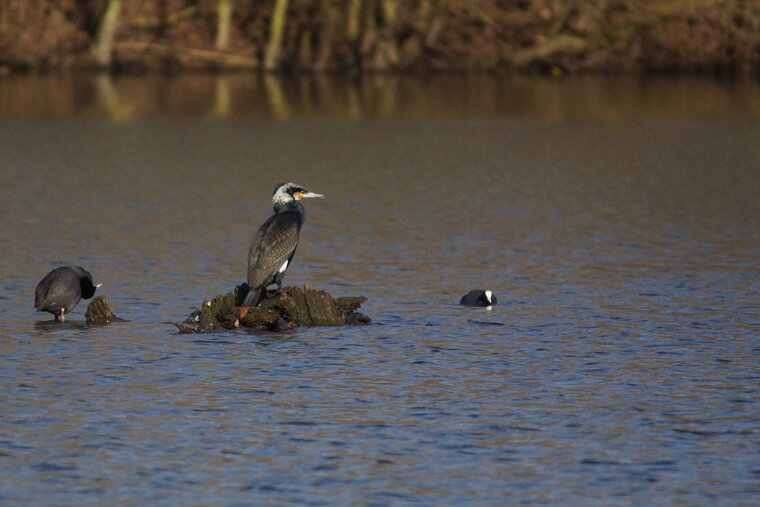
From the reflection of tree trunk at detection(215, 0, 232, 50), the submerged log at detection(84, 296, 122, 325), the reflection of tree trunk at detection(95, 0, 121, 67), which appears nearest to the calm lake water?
the submerged log at detection(84, 296, 122, 325)

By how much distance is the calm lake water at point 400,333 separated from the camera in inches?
408

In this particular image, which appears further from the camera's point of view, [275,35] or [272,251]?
[275,35]

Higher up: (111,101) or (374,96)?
(111,101)

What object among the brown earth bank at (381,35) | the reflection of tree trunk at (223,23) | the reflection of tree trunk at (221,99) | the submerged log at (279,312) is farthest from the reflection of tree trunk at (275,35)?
the submerged log at (279,312)

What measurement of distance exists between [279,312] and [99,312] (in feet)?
5.95

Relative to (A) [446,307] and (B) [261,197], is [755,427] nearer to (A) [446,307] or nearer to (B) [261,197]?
(A) [446,307]

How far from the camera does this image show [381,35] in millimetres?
63688

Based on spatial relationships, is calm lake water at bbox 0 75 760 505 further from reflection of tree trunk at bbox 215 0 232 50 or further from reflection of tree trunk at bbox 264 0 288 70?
reflection of tree trunk at bbox 215 0 232 50

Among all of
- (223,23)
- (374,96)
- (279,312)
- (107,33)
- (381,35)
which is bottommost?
(374,96)

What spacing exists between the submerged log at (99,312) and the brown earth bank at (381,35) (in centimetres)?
4711

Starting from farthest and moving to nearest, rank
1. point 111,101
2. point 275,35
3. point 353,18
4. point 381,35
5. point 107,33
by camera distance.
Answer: point 275,35 → point 381,35 → point 353,18 → point 107,33 → point 111,101

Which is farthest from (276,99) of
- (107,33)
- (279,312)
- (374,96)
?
(279,312)

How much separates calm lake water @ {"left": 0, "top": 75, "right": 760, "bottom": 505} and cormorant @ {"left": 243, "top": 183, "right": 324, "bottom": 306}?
61cm

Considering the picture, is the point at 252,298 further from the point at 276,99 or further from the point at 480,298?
the point at 276,99
